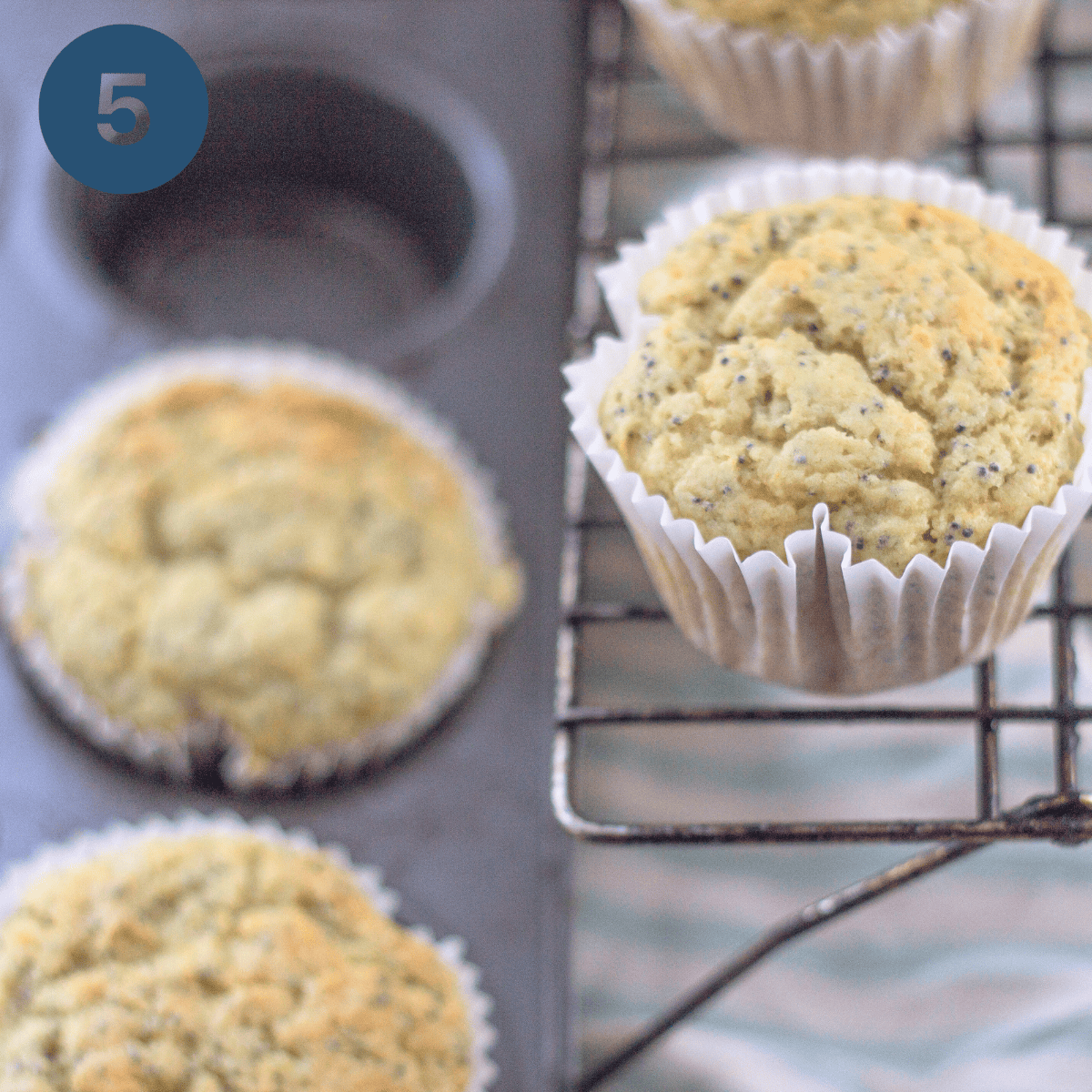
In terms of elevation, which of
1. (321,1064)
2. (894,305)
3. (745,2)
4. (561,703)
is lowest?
(321,1064)

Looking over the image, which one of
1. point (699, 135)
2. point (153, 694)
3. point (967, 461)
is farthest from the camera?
point (699, 135)

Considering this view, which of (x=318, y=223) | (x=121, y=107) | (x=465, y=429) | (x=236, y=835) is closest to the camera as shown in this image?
(x=121, y=107)

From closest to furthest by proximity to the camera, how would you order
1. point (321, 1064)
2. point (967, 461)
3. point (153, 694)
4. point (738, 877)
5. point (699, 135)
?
point (967, 461) → point (321, 1064) → point (153, 694) → point (738, 877) → point (699, 135)

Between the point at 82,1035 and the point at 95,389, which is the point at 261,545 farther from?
the point at 82,1035

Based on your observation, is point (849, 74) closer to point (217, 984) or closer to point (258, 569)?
point (258, 569)

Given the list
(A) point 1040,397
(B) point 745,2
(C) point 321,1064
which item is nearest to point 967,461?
(A) point 1040,397

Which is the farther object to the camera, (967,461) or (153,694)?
(153,694)

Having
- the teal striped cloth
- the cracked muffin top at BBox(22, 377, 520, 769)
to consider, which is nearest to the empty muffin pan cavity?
the cracked muffin top at BBox(22, 377, 520, 769)

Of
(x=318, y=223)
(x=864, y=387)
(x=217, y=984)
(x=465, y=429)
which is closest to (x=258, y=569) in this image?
(x=465, y=429)
